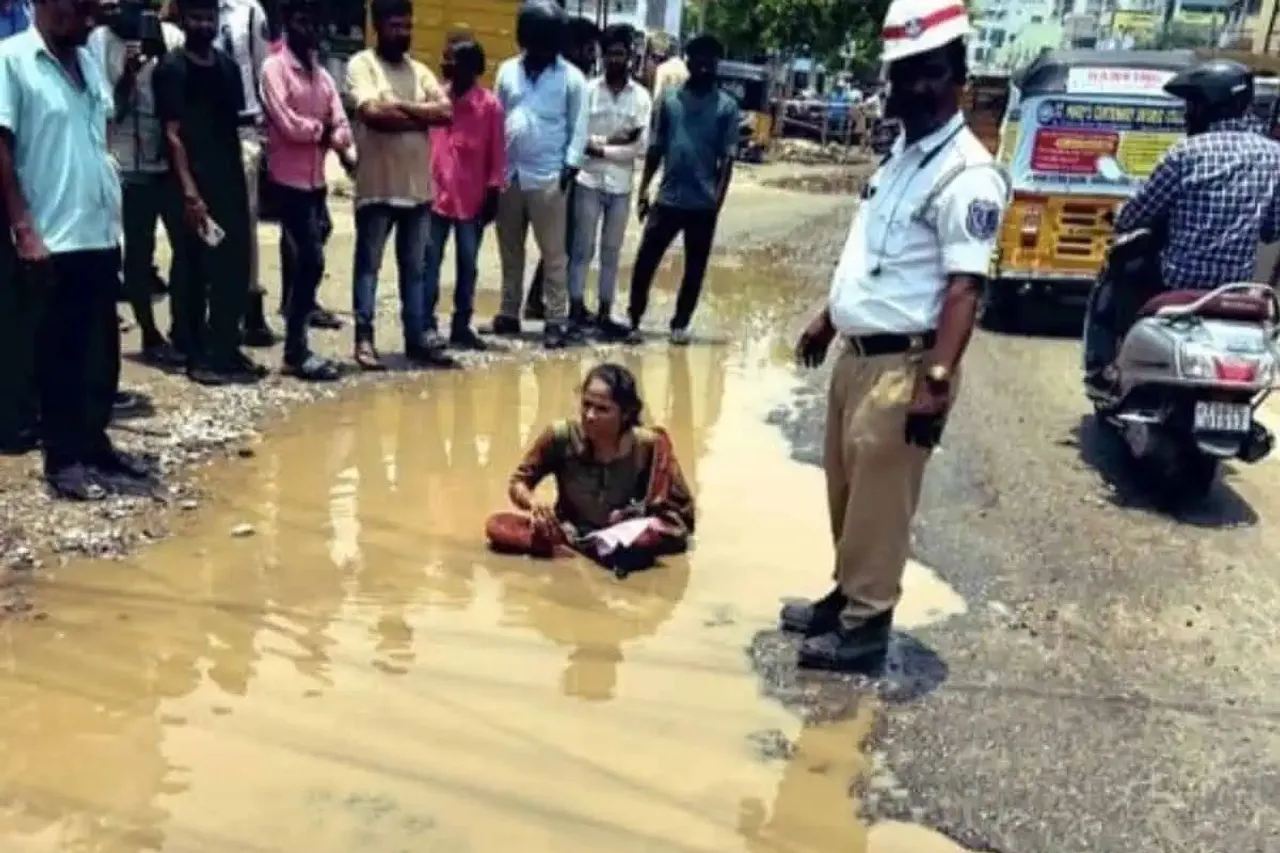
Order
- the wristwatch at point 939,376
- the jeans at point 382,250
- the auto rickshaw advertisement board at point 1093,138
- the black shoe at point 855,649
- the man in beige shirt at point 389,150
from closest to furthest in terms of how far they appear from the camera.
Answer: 1. the wristwatch at point 939,376
2. the black shoe at point 855,649
3. the man in beige shirt at point 389,150
4. the jeans at point 382,250
5. the auto rickshaw advertisement board at point 1093,138

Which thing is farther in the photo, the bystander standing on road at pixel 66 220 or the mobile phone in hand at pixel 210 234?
the mobile phone in hand at pixel 210 234

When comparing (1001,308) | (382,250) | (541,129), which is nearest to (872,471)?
(382,250)

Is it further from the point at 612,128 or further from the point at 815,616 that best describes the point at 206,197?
the point at 815,616

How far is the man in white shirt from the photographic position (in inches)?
339

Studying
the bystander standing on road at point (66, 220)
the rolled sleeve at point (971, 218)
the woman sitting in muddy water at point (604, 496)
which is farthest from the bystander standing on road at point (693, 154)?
the rolled sleeve at point (971, 218)

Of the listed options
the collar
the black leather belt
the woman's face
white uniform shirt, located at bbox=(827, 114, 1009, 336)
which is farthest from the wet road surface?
the collar

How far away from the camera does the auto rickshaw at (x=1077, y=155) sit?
9.89m

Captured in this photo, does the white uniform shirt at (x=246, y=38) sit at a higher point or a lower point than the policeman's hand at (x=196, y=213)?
higher

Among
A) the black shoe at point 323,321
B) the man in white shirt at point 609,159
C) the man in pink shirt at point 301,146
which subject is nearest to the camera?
the man in pink shirt at point 301,146

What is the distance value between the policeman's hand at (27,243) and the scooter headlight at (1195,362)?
14.8 feet

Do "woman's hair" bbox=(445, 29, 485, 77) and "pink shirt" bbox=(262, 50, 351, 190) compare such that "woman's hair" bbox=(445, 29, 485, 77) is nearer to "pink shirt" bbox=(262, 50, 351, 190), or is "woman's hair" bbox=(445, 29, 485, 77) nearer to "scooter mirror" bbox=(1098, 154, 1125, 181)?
"pink shirt" bbox=(262, 50, 351, 190)

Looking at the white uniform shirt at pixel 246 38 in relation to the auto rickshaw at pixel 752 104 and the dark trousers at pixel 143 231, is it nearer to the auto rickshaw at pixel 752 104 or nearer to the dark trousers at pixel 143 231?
the dark trousers at pixel 143 231

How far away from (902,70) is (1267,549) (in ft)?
9.77

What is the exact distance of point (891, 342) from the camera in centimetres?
407
